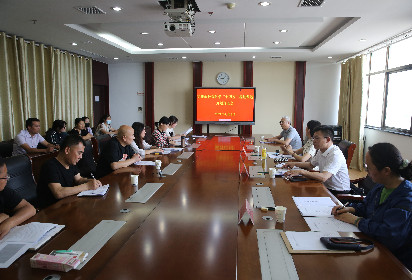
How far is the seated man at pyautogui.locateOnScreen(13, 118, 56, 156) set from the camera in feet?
15.9

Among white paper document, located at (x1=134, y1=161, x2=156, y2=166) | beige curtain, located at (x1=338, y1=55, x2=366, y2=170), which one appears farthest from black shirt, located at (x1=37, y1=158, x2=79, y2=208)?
beige curtain, located at (x1=338, y1=55, x2=366, y2=170)

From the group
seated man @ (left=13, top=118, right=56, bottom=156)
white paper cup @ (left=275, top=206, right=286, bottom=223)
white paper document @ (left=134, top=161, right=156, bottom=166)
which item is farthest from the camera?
seated man @ (left=13, top=118, right=56, bottom=156)

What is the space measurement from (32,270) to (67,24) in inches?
172

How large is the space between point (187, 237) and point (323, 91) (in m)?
7.83

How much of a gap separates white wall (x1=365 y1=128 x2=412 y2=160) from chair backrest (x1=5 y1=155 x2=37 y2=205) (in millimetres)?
4426

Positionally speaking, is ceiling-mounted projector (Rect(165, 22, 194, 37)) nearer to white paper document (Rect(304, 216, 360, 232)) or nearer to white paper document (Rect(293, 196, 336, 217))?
white paper document (Rect(293, 196, 336, 217))

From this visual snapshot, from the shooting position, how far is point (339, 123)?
7926 mm

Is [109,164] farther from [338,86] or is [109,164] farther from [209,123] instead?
[338,86]

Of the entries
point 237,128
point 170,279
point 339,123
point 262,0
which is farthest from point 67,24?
point 339,123

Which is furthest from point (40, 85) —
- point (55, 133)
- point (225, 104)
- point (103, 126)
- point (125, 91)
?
point (225, 104)

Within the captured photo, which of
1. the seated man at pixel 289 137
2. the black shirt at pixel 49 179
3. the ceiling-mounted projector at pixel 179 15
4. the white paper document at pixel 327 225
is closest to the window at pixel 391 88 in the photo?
the seated man at pixel 289 137

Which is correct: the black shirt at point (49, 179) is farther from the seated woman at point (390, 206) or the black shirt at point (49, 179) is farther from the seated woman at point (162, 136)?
the seated woman at point (162, 136)

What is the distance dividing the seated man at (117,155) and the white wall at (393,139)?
3601 mm

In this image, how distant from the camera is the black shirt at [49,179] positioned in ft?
7.60
